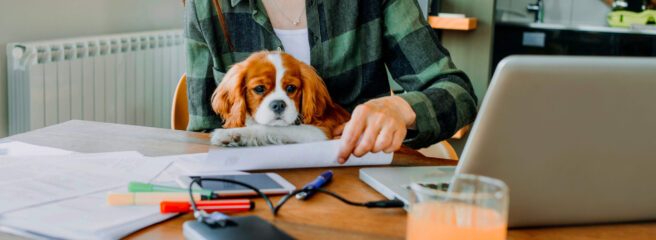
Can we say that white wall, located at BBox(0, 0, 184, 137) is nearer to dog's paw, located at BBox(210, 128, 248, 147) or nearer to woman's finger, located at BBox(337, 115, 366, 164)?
dog's paw, located at BBox(210, 128, 248, 147)

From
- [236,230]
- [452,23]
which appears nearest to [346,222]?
[236,230]

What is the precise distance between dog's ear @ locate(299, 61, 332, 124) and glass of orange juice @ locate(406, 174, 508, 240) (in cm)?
59

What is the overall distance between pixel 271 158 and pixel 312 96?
0.80 feet

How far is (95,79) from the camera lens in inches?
85.5

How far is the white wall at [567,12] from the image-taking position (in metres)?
3.39

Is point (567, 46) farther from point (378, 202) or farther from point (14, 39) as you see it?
point (378, 202)

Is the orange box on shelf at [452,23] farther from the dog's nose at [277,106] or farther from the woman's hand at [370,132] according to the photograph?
the woman's hand at [370,132]

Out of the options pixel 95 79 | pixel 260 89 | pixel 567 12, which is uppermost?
pixel 567 12

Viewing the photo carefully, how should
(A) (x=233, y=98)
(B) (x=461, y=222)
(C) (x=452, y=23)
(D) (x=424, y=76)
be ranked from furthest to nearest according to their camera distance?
(C) (x=452, y=23) → (D) (x=424, y=76) → (A) (x=233, y=98) → (B) (x=461, y=222)

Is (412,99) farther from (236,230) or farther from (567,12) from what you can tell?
(567,12)

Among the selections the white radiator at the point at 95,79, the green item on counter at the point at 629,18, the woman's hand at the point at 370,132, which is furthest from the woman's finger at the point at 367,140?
the green item on counter at the point at 629,18

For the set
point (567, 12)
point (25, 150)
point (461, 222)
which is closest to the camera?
point (461, 222)

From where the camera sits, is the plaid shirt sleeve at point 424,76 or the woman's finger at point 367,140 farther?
the plaid shirt sleeve at point 424,76

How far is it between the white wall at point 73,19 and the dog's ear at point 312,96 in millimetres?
1190
